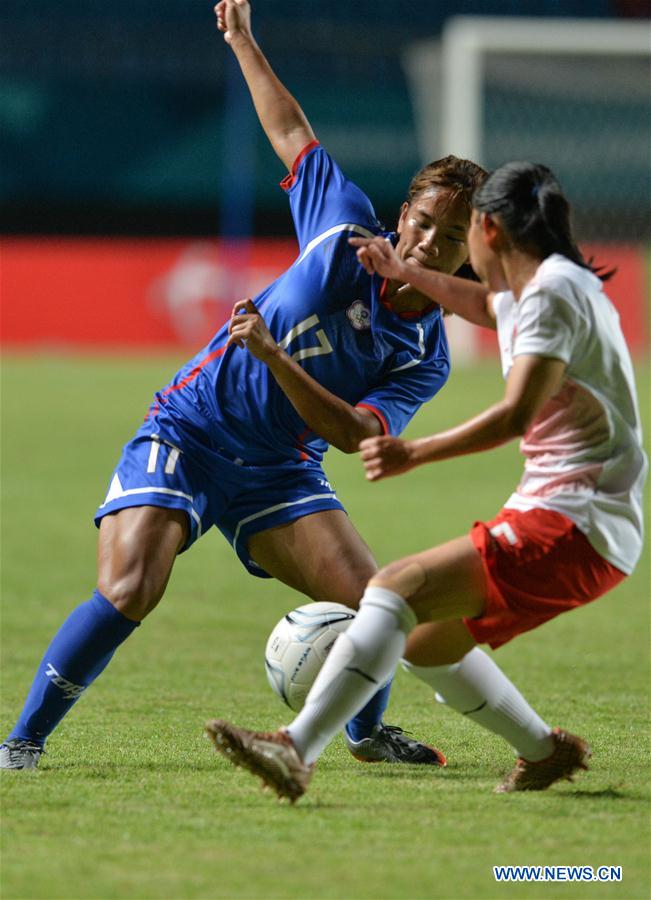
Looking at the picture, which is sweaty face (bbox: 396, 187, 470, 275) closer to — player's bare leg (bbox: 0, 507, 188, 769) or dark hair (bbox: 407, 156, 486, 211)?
dark hair (bbox: 407, 156, 486, 211)

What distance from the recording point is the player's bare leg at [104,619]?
4496mm

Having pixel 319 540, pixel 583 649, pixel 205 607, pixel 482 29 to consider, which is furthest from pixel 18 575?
pixel 482 29

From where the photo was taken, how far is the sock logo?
4.53 m

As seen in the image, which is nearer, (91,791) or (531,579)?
(531,579)

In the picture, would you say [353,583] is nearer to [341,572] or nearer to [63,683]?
[341,572]

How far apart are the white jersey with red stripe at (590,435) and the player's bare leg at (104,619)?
116 cm

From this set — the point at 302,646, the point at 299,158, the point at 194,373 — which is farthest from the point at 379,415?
the point at 299,158

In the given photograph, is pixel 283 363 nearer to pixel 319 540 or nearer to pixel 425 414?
pixel 319 540

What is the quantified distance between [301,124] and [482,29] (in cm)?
1664

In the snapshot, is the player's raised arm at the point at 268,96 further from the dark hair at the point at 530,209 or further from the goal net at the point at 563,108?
the goal net at the point at 563,108

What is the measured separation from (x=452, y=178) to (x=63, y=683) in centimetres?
198

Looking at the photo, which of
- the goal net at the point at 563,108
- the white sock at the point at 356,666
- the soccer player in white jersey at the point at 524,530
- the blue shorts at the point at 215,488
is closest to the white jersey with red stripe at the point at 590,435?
the soccer player in white jersey at the point at 524,530

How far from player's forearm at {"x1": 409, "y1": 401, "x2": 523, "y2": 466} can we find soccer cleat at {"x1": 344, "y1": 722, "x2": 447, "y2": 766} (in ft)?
4.63

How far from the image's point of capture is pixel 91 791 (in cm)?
425
